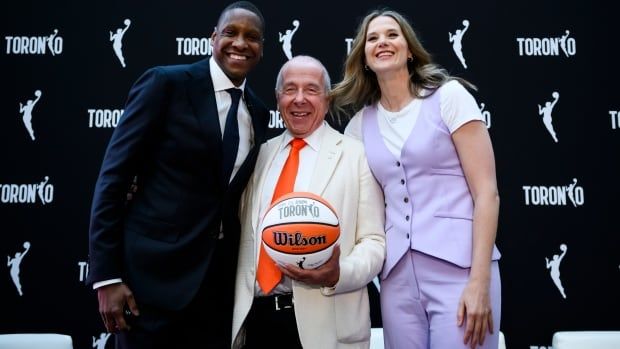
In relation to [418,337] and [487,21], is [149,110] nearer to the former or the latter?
[418,337]

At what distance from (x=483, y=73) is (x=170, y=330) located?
7.05ft

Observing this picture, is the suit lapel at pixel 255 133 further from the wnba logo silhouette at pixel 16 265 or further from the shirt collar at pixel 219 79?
the wnba logo silhouette at pixel 16 265

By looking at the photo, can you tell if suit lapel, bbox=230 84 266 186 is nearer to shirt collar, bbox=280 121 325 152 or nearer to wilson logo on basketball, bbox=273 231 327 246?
shirt collar, bbox=280 121 325 152

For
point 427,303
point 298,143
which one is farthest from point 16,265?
point 427,303

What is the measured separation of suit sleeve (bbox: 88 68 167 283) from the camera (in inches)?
59.7

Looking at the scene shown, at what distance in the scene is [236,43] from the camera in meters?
1.81

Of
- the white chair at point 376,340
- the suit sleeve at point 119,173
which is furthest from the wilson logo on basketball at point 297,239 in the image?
the white chair at point 376,340

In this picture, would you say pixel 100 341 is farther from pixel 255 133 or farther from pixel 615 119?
pixel 615 119

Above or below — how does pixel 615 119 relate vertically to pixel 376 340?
above

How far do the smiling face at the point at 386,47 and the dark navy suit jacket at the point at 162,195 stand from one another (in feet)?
2.11

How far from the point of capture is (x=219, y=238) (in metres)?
1.72

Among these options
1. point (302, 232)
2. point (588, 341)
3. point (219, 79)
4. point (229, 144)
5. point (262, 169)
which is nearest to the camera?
point (302, 232)

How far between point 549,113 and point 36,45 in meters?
2.92

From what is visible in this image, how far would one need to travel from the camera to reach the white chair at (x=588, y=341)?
2227mm
